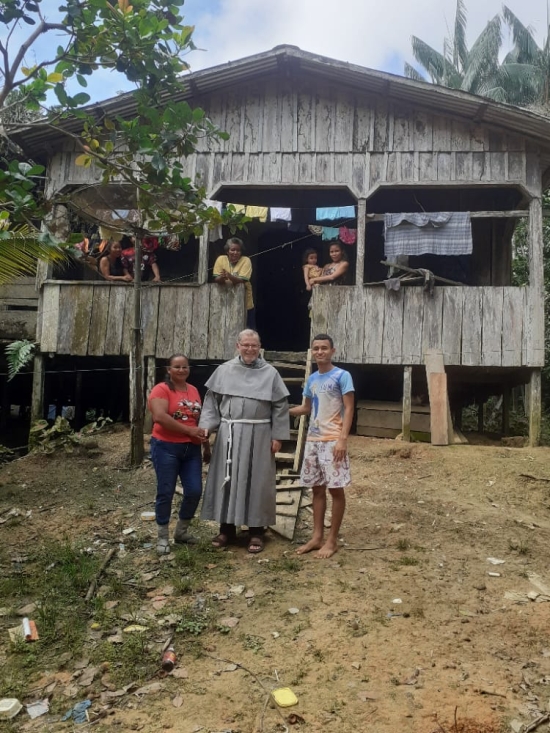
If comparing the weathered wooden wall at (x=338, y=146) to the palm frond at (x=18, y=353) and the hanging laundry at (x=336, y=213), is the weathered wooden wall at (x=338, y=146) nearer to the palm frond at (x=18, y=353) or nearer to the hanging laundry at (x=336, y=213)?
the hanging laundry at (x=336, y=213)

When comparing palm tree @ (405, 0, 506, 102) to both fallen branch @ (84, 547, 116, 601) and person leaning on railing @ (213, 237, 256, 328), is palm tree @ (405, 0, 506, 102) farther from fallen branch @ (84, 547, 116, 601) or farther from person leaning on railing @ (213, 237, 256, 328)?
fallen branch @ (84, 547, 116, 601)

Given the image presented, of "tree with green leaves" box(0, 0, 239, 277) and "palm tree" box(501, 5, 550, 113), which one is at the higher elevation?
"palm tree" box(501, 5, 550, 113)

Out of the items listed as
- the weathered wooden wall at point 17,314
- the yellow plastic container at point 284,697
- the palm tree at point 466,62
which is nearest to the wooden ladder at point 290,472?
the yellow plastic container at point 284,697

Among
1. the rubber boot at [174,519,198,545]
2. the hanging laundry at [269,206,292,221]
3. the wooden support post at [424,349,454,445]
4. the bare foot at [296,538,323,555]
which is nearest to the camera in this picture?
the bare foot at [296,538,323,555]

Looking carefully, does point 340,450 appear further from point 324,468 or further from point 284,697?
point 284,697

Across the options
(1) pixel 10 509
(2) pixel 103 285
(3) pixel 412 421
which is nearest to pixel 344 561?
(1) pixel 10 509

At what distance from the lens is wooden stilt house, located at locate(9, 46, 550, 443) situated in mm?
8719

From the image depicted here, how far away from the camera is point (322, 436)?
454 cm

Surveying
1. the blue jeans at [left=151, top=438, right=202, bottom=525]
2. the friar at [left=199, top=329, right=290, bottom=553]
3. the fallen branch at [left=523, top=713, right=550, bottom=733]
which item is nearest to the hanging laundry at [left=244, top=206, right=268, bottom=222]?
the friar at [left=199, top=329, right=290, bottom=553]

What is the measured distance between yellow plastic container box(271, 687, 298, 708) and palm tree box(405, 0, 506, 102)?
27984mm

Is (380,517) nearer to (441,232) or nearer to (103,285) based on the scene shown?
(441,232)

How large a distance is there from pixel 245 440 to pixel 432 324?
508 centimetres

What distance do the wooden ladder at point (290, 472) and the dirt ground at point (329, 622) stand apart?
0.18 m

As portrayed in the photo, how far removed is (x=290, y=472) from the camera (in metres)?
6.98
